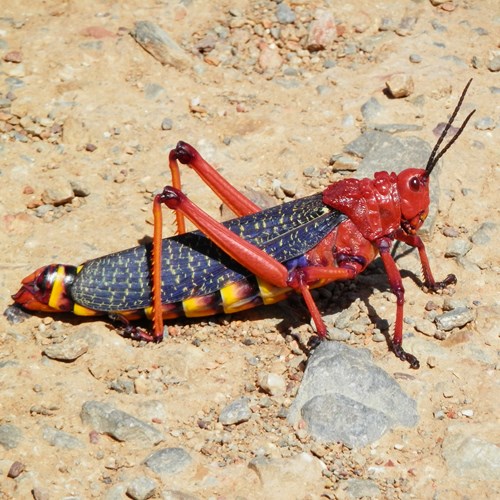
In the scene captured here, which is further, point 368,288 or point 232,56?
point 232,56

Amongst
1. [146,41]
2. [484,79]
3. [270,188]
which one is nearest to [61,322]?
[270,188]

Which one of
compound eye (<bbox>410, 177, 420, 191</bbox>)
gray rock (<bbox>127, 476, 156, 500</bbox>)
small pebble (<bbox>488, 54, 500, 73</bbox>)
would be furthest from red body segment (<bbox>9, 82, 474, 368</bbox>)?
small pebble (<bbox>488, 54, 500, 73</bbox>)

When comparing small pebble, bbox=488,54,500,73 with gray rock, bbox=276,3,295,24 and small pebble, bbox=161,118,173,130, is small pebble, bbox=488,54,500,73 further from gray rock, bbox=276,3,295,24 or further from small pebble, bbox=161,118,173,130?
small pebble, bbox=161,118,173,130

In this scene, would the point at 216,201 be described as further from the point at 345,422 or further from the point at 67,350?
the point at 345,422

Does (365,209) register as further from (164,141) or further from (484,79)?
(484,79)

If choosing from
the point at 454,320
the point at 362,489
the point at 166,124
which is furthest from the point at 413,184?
the point at 166,124

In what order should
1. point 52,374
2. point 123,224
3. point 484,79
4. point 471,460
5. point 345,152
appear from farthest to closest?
point 484,79, point 345,152, point 123,224, point 52,374, point 471,460
